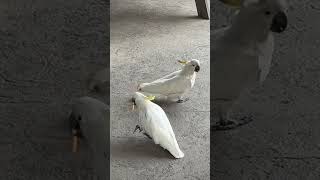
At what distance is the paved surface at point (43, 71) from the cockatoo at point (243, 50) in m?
0.13

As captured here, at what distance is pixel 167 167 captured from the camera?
0.94 meters

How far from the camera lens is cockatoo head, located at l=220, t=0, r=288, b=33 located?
1.77ft

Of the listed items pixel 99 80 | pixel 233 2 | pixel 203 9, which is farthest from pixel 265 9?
pixel 203 9

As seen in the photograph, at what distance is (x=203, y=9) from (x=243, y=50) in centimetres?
45

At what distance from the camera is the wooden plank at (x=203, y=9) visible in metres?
0.96

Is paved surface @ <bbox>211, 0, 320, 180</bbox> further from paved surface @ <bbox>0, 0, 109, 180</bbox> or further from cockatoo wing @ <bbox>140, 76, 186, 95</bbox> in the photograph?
cockatoo wing @ <bbox>140, 76, 186, 95</bbox>

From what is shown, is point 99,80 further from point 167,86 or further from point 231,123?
point 167,86

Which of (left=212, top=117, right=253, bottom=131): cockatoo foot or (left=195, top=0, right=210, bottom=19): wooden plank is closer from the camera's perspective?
(left=212, top=117, right=253, bottom=131): cockatoo foot

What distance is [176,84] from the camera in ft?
3.44

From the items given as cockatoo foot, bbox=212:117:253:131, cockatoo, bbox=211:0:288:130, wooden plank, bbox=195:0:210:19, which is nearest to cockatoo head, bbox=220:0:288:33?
cockatoo, bbox=211:0:288:130

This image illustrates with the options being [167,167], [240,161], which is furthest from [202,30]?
[240,161]

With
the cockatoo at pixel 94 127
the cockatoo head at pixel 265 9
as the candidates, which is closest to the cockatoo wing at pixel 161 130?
the cockatoo at pixel 94 127

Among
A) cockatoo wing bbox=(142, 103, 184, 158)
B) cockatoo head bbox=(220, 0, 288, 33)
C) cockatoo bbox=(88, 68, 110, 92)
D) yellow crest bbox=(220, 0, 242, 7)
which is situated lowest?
cockatoo wing bbox=(142, 103, 184, 158)

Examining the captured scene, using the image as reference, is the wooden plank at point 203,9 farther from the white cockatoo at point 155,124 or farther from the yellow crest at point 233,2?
the yellow crest at point 233,2
